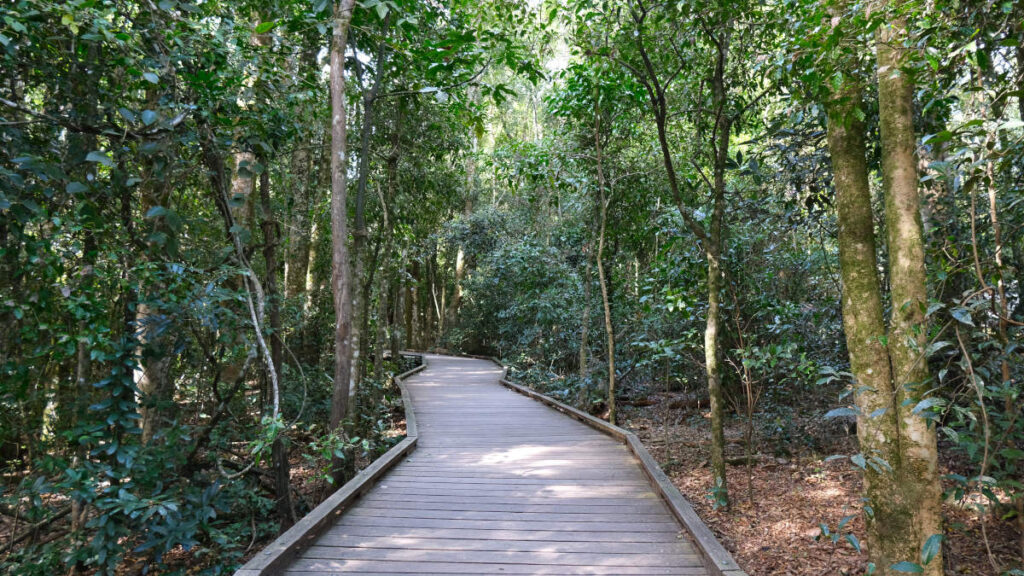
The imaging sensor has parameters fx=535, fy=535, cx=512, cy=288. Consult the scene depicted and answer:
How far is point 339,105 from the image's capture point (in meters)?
4.90

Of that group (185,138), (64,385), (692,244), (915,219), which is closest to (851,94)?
(915,219)

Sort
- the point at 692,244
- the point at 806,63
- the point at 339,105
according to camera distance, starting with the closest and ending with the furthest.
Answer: the point at 806,63
the point at 339,105
the point at 692,244

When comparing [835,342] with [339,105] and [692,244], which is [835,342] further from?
[339,105]

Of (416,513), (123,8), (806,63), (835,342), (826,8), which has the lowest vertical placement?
(416,513)

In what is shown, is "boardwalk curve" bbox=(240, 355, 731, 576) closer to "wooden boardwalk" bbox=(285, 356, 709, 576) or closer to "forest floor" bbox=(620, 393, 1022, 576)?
"wooden boardwalk" bbox=(285, 356, 709, 576)

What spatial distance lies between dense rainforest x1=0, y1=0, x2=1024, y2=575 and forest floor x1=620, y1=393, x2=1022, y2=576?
40 mm

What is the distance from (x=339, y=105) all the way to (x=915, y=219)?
4447 mm

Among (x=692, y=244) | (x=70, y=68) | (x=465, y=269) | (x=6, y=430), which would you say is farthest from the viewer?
(x=465, y=269)

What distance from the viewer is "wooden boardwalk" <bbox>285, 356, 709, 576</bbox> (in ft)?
11.3

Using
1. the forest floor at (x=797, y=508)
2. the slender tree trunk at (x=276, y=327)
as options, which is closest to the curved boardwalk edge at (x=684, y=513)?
the forest floor at (x=797, y=508)

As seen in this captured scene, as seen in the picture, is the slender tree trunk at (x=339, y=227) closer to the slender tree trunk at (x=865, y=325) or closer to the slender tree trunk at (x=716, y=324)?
the slender tree trunk at (x=716, y=324)

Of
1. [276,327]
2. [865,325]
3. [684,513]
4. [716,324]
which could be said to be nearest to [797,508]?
[684,513]

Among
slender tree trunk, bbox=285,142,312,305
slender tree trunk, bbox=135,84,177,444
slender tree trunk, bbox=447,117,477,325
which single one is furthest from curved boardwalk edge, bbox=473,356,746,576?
slender tree trunk, bbox=447,117,477,325

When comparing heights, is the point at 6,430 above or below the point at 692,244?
below
